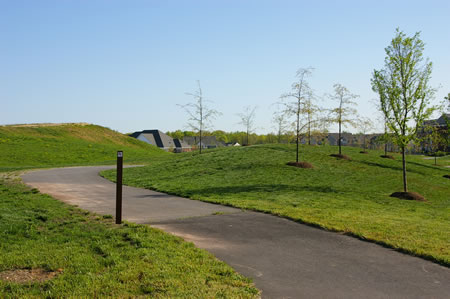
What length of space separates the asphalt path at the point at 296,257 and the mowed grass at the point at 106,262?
1.75 ft

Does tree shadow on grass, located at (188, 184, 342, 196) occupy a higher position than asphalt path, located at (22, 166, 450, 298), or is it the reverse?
tree shadow on grass, located at (188, 184, 342, 196)

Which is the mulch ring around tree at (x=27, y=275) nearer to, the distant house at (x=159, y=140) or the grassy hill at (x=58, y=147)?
the grassy hill at (x=58, y=147)

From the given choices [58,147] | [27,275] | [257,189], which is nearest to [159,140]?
[58,147]

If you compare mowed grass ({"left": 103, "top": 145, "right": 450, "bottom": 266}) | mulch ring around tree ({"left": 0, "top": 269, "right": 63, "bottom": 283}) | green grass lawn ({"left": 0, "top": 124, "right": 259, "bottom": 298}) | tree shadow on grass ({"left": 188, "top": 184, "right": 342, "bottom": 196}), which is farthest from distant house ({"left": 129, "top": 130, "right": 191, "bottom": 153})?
mulch ring around tree ({"left": 0, "top": 269, "right": 63, "bottom": 283})

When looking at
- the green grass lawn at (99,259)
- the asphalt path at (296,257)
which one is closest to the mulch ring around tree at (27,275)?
the green grass lawn at (99,259)

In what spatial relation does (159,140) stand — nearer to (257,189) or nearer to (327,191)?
(257,189)

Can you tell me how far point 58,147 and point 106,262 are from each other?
44835 millimetres

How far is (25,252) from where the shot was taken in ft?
20.0

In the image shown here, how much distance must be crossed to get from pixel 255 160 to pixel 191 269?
1888 centimetres

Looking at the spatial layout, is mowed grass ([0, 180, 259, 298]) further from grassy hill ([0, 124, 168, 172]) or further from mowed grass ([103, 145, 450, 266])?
grassy hill ([0, 124, 168, 172])

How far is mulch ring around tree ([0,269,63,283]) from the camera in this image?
502cm

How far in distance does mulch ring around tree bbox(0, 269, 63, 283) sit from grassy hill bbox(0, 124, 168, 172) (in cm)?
2529

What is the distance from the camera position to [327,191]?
628 inches

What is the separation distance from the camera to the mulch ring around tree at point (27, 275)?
5.02 m
